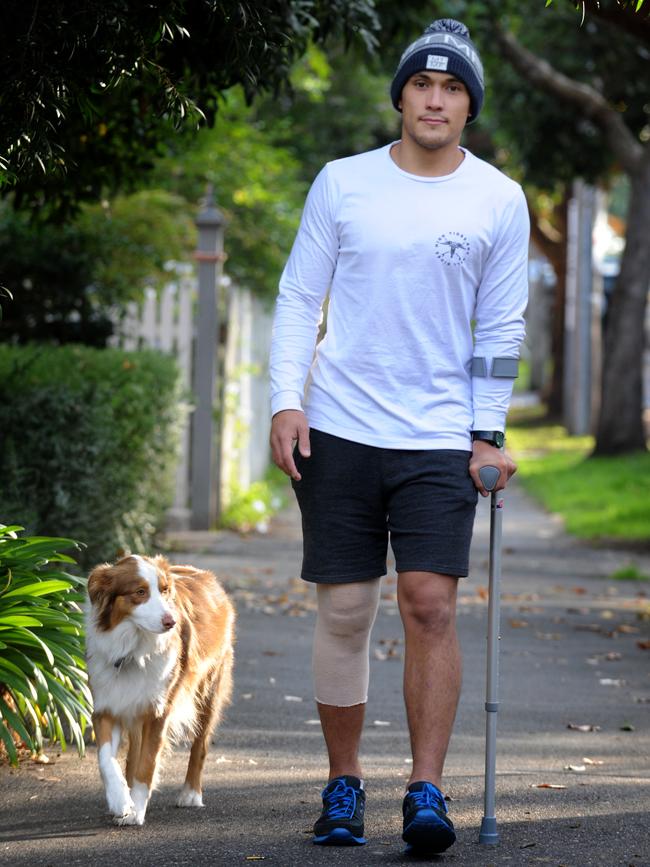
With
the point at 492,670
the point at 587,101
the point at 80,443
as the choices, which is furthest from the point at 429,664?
the point at 587,101

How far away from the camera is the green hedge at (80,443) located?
8.00 m

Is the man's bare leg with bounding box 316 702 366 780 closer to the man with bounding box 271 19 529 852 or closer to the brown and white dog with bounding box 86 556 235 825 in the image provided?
the man with bounding box 271 19 529 852

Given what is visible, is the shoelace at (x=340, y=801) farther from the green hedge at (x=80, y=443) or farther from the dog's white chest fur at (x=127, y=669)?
the green hedge at (x=80, y=443)

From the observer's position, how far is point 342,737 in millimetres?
4551

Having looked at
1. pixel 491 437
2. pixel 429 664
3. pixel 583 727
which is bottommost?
pixel 583 727

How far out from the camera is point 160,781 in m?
5.39

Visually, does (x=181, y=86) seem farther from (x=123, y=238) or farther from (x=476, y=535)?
(x=476, y=535)

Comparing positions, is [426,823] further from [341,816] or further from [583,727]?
[583,727]

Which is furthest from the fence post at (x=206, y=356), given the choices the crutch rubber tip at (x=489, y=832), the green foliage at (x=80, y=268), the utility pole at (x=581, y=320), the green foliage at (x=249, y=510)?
the utility pole at (x=581, y=320)

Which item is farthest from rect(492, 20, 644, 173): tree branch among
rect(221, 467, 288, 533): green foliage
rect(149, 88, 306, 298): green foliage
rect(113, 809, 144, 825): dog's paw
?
rect(113, 809, 144, 825): dog's paw

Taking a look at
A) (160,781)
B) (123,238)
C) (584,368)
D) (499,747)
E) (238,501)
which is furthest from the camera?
(584,368)

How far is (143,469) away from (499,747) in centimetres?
396

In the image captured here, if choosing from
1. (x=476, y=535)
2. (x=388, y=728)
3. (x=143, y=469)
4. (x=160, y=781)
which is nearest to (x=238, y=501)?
(x=476, y=535)

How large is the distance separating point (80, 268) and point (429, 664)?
26.6 ft
